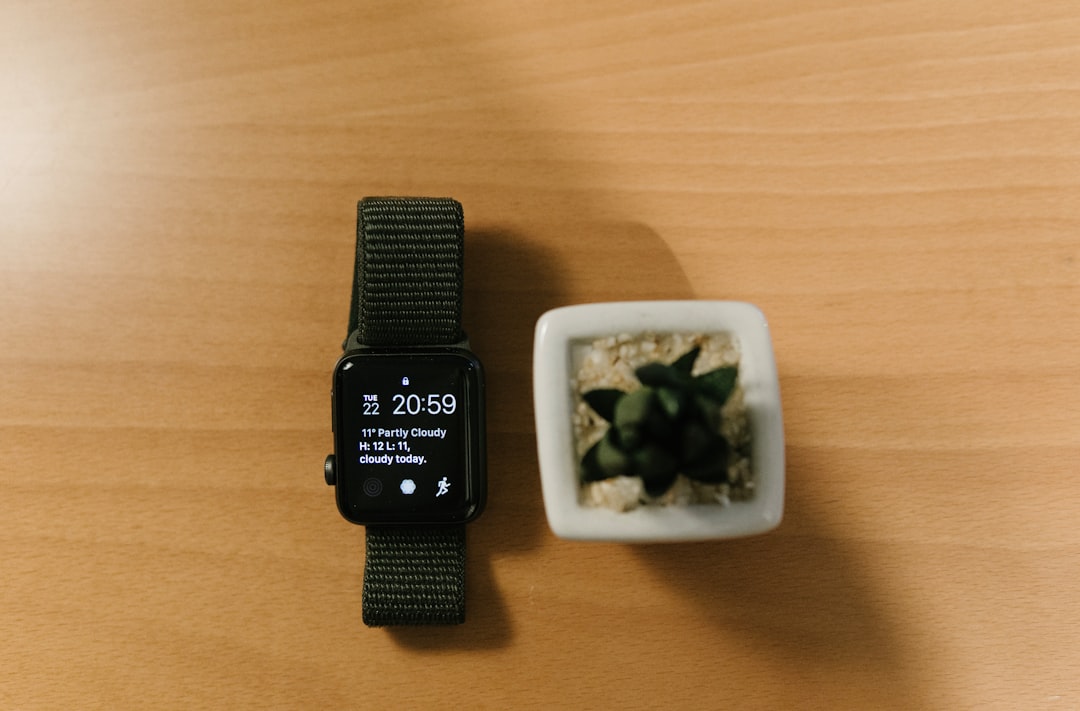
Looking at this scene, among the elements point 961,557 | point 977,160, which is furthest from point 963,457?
point 977,160

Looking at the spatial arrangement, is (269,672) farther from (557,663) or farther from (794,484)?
(794,484)

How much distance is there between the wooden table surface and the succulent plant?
0.42ft

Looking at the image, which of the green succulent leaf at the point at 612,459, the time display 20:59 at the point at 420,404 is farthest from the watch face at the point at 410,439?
the green succulent leaf at the point at 612,459

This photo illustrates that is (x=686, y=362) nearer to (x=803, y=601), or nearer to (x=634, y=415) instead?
(x=634, y=415)

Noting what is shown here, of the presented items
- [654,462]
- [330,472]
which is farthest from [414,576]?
[654,462]

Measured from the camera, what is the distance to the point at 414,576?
0.42 meters

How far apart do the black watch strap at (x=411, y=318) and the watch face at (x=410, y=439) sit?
0.06 ft

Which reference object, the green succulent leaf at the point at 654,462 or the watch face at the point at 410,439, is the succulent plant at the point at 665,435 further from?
the watch face at the point at 410,439

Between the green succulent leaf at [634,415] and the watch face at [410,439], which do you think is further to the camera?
the watch face at [410,439]

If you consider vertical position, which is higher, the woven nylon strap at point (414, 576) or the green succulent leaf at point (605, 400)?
the green succulent leaf at point (605, 400)

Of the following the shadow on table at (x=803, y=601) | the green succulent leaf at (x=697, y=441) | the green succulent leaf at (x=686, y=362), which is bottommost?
the shadow on table at (x=803, y=601)

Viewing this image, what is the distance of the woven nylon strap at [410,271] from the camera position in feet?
1.39

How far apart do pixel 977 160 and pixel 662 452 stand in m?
0.30

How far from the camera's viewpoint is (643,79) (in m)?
0.46
